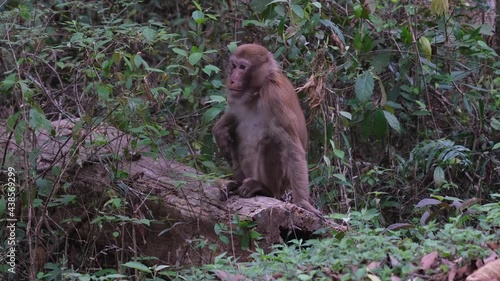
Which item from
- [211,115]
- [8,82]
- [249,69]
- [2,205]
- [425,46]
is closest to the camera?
[8,82]

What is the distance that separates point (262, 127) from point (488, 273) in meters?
3.54

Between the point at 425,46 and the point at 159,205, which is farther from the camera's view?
the point at 425,46

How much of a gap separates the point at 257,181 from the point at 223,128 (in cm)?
77

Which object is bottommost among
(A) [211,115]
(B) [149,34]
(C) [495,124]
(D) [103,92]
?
(C) [495,124]

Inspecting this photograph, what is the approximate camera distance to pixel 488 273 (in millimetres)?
4906

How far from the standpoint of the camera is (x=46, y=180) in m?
7.29

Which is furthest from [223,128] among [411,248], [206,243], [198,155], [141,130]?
[411,248]

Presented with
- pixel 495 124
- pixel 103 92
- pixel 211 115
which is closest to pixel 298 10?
pixel 211 115

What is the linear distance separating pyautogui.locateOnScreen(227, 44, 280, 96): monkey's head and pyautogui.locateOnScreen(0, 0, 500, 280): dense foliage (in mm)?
265

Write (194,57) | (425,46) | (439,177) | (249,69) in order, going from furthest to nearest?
1. (425,46)
2. (439,177)
3. (249,69)
4. (194,57)

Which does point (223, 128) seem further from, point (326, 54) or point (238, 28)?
point (238, 28)

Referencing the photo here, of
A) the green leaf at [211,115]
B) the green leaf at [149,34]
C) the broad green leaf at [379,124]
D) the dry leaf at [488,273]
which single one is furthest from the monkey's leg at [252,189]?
the dry leaf at [488,273]

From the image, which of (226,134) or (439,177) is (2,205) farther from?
(439,177)

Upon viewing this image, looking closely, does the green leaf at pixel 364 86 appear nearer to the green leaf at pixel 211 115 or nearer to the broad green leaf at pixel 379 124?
the broad green leaf at pixel 379 124
